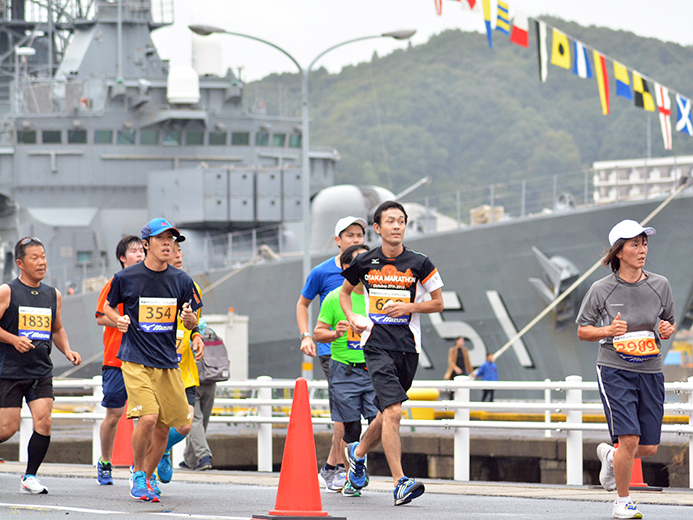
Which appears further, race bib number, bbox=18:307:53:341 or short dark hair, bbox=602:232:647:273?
race bib number, bbox=18:307:53:341

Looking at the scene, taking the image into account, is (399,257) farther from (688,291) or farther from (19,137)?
(19,137)

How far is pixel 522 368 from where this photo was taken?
68.5ft

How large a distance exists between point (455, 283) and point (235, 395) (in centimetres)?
542

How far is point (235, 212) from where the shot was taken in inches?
973

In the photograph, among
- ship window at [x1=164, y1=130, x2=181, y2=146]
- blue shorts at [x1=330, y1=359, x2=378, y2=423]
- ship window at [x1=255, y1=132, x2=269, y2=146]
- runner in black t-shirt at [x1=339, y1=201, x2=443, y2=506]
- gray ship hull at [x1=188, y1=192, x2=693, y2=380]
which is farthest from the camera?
ship window at [x1=255, y1=132, x2=269, y2=146]

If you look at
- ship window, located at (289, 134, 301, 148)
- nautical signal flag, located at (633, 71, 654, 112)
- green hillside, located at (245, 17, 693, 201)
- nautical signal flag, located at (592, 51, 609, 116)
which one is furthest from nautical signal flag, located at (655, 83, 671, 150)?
green hillside, located at (245, 17, 693, 201)

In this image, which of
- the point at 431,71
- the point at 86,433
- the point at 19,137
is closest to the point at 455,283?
the point at 86,433

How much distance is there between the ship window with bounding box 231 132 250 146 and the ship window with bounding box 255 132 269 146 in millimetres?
247

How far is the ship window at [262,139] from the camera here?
27453 mm

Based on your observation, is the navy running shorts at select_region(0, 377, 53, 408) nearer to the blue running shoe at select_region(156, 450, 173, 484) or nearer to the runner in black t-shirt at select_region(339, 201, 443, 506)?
the blue running shoe at select_region(156, 450, 173, 484)

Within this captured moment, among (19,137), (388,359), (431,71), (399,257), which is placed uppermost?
(431,71)

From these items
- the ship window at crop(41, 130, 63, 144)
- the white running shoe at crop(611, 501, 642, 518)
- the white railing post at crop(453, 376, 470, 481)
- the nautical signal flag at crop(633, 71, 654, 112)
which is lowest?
the white railing post at crop(453, 376, 470, 481)

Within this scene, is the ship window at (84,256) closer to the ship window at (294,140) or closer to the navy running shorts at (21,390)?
the ship window at (294,140)

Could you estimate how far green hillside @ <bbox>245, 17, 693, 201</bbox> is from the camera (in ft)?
342
